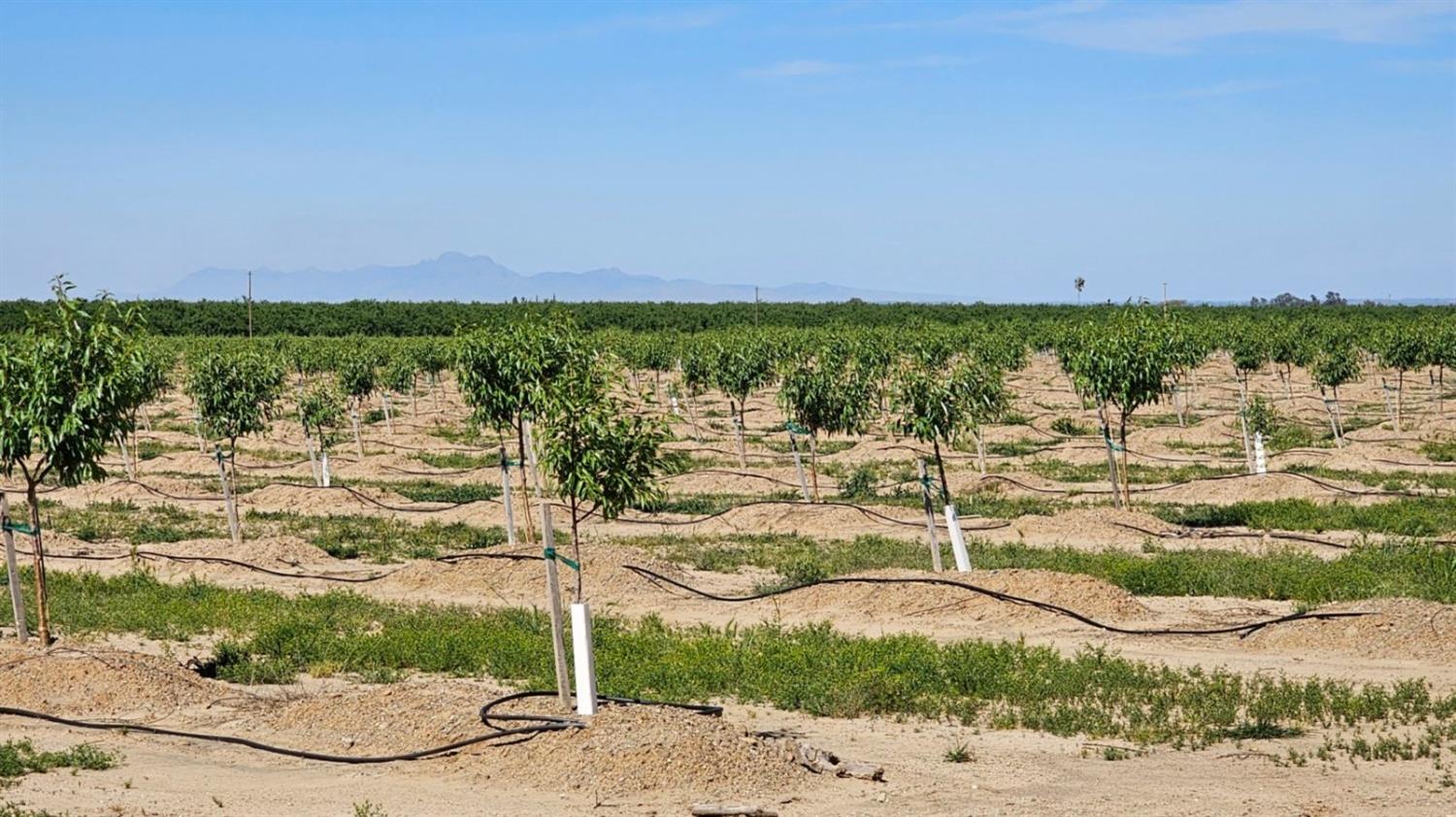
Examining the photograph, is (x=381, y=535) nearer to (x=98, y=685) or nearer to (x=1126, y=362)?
(x=98, y=685)

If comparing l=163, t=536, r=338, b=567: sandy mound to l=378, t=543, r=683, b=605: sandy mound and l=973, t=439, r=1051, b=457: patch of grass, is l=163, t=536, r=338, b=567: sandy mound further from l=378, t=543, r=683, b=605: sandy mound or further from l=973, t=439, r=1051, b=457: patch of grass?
l=973, t=439, r=1051, b=457: patch of grass

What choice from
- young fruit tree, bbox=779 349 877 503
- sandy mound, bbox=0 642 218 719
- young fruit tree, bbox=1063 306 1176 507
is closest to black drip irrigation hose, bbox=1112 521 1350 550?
young fruit tree, bbox=1063 306 1176 507

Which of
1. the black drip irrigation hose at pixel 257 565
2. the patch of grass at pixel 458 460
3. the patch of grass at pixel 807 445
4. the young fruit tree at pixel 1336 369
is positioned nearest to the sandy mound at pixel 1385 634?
the black drip irrigation hose at pixel 257 565

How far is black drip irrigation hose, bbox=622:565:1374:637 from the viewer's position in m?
18.2

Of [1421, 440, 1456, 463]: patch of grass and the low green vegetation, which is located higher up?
[1421, 440, 1456, 463]: patch of grass

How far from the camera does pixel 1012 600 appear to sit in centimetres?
1969

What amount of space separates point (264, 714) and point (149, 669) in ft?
5.91

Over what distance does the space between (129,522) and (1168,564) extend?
1937 centimetres

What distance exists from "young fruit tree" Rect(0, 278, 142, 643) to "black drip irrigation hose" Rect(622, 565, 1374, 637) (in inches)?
291

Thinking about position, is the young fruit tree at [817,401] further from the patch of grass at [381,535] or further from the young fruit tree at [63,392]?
the young fruit tree at [63,392]

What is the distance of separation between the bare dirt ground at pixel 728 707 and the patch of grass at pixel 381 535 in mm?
650

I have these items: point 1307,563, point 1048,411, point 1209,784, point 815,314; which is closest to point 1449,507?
point 1307,563

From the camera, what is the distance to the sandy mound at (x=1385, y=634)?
17.3 metres

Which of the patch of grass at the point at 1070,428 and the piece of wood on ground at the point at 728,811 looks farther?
the patch of grass at the point at 1070,428
